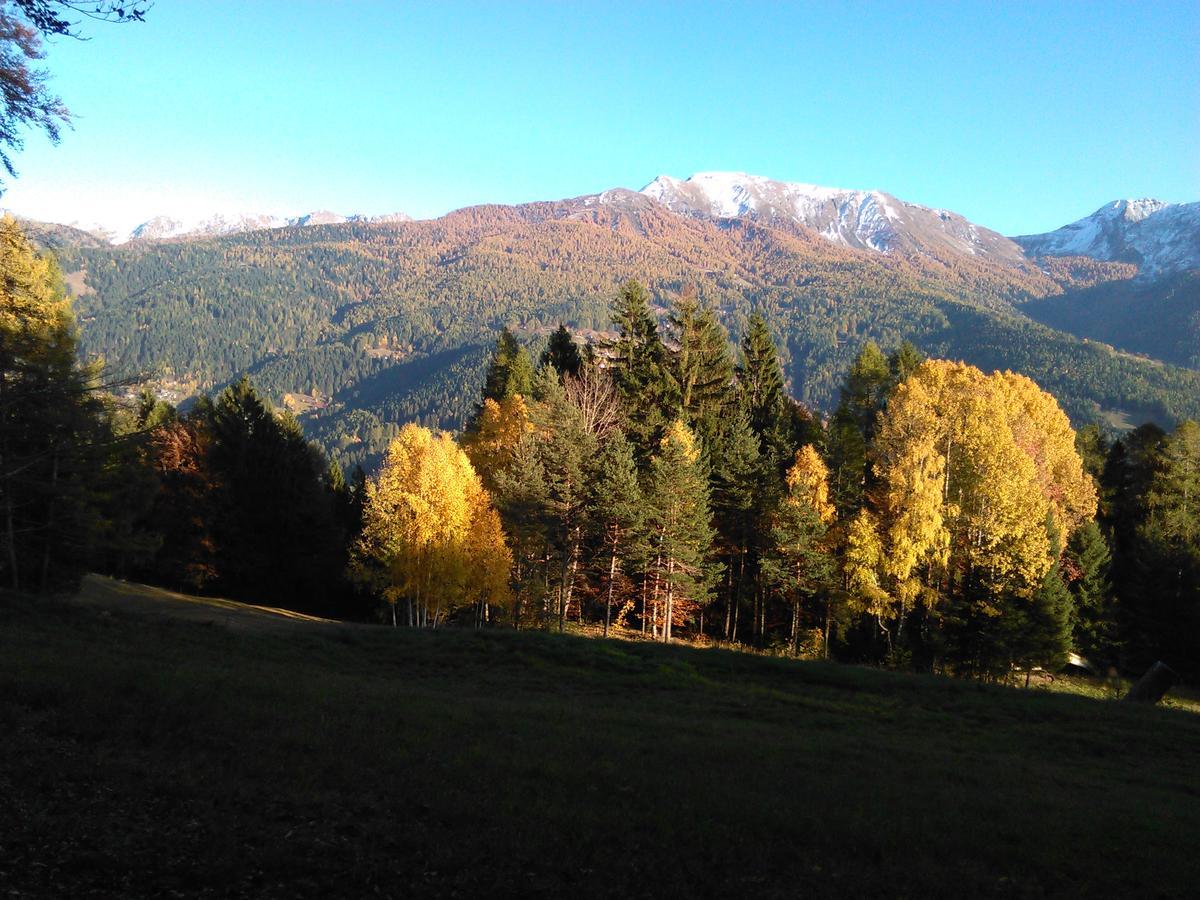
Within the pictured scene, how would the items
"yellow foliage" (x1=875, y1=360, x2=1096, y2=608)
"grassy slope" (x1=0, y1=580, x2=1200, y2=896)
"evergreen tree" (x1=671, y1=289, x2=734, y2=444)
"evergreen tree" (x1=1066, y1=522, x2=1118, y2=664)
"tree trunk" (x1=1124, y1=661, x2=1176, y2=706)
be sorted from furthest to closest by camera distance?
1. "evergreen tree" (x1=671, y1=289, x2=734, y2=444)
2. "evergreen tree" (x1=1066, y1=522, x2=1118, y2=664)
3. "yellow foliage" (x1=875, y1=360, x2=1096, y2=608)
4. "tree trunk" (x1=1124, y1=661, x2=1176, y2=706)
5. "grassy slope" (x1=0, y1=580, x2=1200, y2=896)

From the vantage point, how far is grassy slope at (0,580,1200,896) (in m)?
7.78

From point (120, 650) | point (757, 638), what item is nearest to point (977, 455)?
point (757, 638)

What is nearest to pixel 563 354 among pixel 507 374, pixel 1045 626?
pixel 507 374

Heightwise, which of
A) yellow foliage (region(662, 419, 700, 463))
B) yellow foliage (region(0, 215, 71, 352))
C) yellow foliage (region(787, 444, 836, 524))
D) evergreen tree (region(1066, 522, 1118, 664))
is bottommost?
evergreen tree (region(1066, 522, 1118, 664))

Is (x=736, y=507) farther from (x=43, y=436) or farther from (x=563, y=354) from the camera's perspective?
(x=43, y=436)

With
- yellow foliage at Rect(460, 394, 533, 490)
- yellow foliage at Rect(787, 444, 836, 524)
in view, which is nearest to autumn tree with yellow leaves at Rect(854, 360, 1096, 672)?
yellow foliage at Rect(787, 444, 836, 524)

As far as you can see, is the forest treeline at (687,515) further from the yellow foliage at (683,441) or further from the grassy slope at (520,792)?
the grassy slope at (520,792)

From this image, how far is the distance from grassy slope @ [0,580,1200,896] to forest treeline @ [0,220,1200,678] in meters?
15.8

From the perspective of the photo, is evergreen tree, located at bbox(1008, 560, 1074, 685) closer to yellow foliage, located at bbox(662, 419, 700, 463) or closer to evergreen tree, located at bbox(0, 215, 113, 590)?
yellow foliage, located at bbox(662, 419, 700, 463)

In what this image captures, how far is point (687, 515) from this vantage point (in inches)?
1551

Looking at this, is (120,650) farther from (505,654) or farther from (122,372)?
(505,654)

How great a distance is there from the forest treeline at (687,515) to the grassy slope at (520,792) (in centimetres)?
1585

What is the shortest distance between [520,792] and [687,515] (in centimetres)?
2958

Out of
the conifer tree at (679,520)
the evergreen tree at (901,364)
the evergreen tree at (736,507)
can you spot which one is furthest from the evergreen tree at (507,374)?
the evergreen tree at (901,364)
